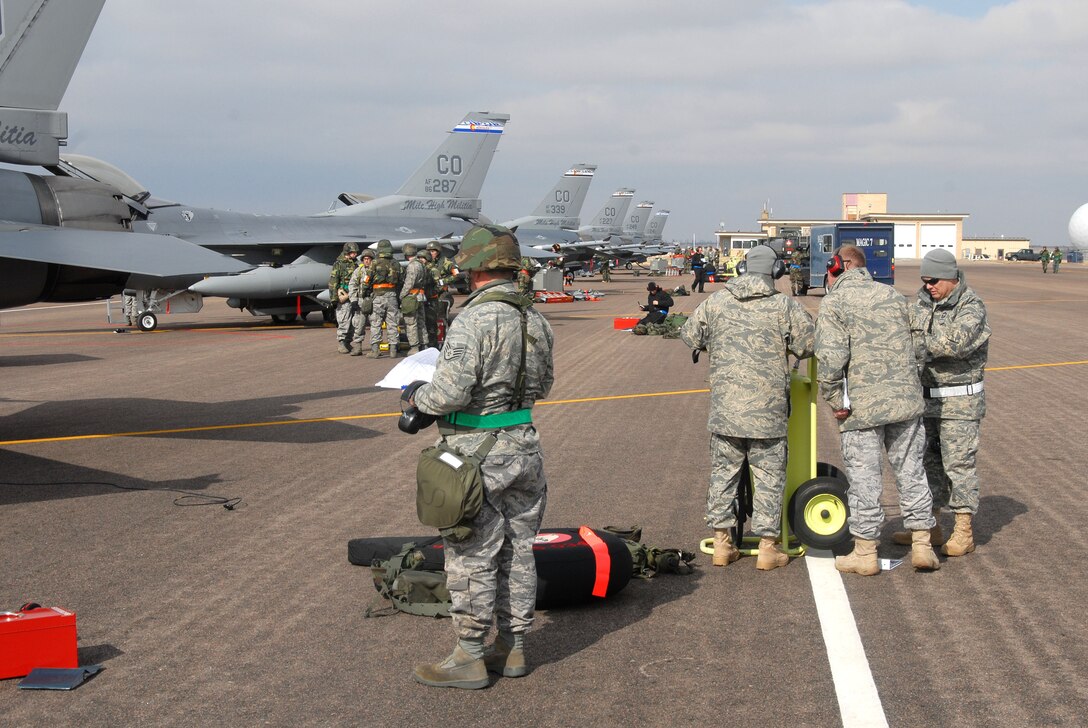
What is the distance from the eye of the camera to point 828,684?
469cm

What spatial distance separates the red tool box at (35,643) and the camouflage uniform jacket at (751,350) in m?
3.73

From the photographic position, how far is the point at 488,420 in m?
4.73

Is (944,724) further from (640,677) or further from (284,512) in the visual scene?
(284,512)

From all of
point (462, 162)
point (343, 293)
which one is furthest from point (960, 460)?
point (462, 162)

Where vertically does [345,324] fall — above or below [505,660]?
above

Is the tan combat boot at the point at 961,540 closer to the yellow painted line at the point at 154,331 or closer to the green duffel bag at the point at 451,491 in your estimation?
the green duffel bag at the point at 451,491

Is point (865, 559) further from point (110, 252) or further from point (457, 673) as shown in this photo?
point (110, 252)

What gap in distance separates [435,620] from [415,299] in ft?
45.5

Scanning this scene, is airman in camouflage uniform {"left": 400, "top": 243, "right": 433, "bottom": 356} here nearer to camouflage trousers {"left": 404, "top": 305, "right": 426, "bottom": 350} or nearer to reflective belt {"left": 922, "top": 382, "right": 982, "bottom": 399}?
camouflage trousers {"left": 404, "top": 305, "right": 426, "bottom": 350}

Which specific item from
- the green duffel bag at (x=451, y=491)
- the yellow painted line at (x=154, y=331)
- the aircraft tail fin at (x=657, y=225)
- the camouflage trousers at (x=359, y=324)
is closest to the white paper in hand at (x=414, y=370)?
the green duffel bag at (x=451, y=491)

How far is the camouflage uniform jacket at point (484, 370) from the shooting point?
460cm

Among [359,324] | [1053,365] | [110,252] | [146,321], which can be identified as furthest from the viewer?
[146,321]

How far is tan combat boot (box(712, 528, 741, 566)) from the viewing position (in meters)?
6.55

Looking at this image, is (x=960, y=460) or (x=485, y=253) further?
(x=960, y=460)
